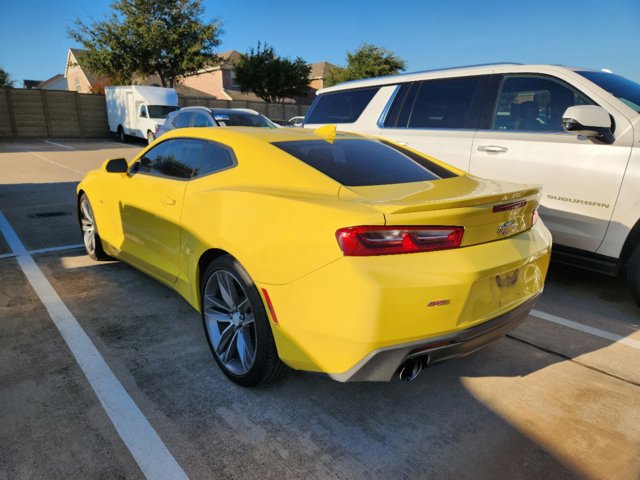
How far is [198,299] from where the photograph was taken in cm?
301

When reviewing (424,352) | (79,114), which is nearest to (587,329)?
(424,352)

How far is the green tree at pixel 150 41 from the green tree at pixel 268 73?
36.1 ft

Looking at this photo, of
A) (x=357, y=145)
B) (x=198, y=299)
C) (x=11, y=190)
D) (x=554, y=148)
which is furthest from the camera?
(x=11, y=190)

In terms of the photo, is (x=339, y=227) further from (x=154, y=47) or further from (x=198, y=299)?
(x=154, y=47)

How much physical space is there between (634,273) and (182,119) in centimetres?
1225

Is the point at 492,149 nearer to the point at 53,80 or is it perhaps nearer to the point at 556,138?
the point at 556,138

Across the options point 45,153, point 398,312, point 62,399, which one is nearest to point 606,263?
point 398,312

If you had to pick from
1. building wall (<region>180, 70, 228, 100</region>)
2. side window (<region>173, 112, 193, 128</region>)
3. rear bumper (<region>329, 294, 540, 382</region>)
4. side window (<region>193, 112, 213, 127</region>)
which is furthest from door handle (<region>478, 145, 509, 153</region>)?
building wall (<region>180, 70, 228, 100</region>)

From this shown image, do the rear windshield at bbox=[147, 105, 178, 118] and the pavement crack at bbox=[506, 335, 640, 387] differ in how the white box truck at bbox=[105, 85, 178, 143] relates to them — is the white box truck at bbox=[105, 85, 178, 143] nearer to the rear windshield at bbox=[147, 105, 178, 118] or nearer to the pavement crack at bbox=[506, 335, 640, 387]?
the rear windshield at bbox=[147, 105, 178, 118]

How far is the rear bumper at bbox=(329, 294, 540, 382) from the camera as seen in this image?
206cm

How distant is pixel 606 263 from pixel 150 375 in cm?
367

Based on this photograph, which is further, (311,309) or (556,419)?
(556,419)

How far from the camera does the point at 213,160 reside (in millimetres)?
3074

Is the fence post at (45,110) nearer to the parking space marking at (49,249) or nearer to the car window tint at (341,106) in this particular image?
the car window tint at (341,106)
